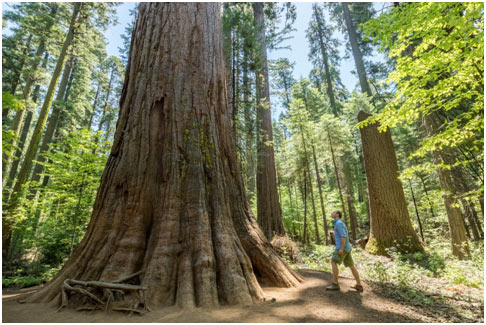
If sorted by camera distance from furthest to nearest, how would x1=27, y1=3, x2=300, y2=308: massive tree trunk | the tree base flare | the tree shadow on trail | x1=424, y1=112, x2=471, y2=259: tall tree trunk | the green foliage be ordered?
the tree base flare
x1=424, y1=112, x2=471, y2=259: tall tree trunk
the green foliage
x1=27, y1=3, x2=300, y2=308: massive tree trunk
the tree shadow on trail

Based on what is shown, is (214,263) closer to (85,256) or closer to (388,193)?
(85,256)

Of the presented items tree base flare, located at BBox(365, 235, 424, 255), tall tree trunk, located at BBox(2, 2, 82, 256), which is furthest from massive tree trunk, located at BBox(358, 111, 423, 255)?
tall tree trunk, located at BBox(2, 2, 82, 256)

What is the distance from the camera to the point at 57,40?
42.4ft

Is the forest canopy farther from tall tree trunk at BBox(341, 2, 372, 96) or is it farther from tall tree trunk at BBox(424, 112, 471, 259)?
tall tree trunk at BBox(341, 2, 372, 96)

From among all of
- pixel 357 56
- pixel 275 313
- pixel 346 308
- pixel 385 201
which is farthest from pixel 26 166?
pixel 357 56

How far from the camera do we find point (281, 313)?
2.70m

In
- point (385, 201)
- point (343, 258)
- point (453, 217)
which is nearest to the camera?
point (343, 258)

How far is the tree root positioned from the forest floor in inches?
3.4

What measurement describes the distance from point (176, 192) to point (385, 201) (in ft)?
26.6

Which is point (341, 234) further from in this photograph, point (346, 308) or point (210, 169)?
point (210, 169)

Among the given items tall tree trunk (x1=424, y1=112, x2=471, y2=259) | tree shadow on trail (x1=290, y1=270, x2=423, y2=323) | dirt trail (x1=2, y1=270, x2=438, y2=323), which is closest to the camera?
dirt trail (x1=2, y1=270, x2=438, y2=323)

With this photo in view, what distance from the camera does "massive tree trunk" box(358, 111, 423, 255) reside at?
8.20 m

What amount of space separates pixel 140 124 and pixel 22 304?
2.86m

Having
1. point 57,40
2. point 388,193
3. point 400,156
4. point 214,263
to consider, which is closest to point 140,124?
point 214,263
